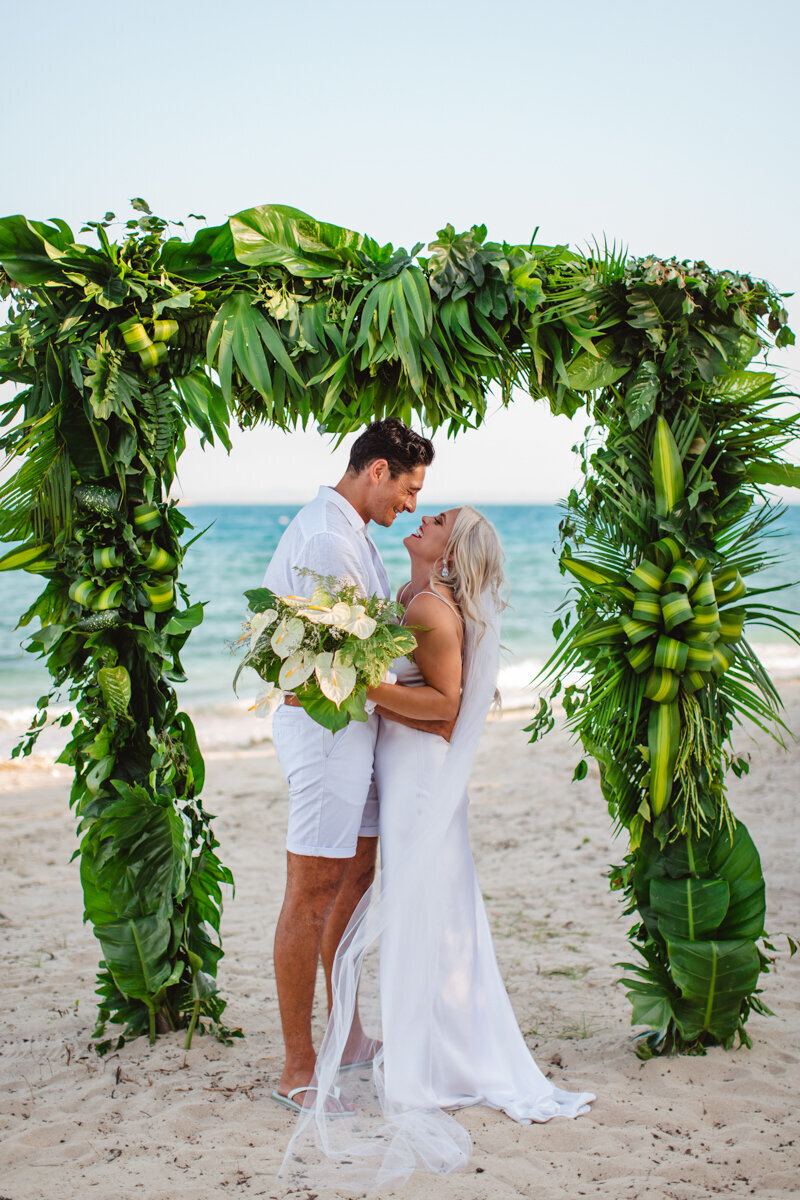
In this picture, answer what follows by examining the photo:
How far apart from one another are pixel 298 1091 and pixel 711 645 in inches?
85.0

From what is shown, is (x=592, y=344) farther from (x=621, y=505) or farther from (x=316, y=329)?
(x=316, y=329)

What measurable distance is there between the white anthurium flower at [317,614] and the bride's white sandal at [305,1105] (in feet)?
5.35

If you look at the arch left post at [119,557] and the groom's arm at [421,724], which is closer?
the arch left post at [119,557]

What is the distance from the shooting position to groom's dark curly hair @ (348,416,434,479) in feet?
11.6

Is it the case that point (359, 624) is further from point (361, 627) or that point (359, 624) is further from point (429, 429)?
point (429, 429)

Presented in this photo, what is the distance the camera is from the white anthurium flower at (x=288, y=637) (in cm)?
288

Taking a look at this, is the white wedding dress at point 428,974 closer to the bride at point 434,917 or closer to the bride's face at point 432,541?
the bride at point 434,917

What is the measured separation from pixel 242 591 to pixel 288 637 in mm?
765

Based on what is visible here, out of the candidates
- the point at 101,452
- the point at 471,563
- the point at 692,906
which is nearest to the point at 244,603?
the point at 101,452

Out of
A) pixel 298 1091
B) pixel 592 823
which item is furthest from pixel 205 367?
pixel 592 823

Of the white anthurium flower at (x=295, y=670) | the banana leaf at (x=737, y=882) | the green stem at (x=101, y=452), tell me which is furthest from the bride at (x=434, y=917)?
the green stem at (x=101, y=452)

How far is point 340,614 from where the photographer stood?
289cm

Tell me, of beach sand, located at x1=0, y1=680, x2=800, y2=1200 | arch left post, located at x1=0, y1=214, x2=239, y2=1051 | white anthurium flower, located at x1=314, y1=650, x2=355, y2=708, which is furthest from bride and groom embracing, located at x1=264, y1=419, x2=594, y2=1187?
arch left post, located at x1=0, y1=214, x2=239, y2=1051

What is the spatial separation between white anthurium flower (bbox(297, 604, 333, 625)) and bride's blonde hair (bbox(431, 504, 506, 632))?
2.10 feet
